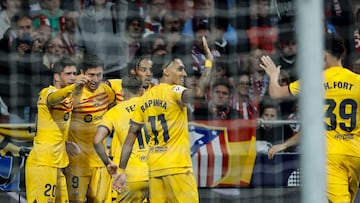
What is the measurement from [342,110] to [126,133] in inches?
65.2

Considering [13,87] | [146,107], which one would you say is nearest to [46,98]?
[13,87]

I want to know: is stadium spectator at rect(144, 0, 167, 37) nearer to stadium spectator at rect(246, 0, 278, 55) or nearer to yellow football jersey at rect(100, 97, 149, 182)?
stadium spectator at rect(246, 0, 278, 55)

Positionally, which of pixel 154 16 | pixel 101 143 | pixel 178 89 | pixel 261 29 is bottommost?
pixel 101 143

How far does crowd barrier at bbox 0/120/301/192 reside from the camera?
263 inches

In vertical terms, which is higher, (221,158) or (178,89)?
(178,89)

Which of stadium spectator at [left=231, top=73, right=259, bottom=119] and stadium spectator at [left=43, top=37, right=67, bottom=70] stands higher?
stadium spectator at [left=43, top=37, right=67, bottom=70]

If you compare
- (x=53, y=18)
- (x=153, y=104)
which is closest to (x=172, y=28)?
(x=153, y=104)

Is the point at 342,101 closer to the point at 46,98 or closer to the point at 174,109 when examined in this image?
the point at 174,109

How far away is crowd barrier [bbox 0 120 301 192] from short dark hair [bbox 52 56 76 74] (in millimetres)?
492

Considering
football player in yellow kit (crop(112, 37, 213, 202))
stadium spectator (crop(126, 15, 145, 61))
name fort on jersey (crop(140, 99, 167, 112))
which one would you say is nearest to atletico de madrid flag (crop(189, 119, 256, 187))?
football player in yellow kit (crop(112, 37, 213, 202))

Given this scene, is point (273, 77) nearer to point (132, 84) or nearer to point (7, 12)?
point (132, 84)

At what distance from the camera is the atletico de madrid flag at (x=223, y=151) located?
6648 millimetres

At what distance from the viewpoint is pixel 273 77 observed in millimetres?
5453

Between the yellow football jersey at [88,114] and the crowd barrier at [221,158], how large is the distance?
40cm
